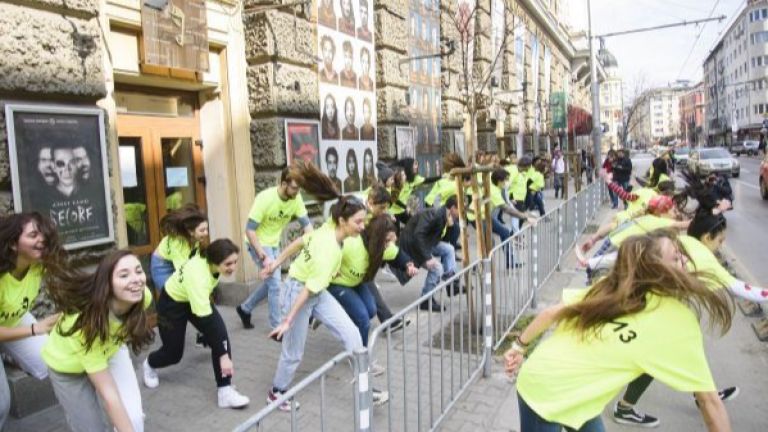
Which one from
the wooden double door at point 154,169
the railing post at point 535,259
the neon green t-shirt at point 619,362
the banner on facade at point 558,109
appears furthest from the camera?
the banner on facade at point 558,109

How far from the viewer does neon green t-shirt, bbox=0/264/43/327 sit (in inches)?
128

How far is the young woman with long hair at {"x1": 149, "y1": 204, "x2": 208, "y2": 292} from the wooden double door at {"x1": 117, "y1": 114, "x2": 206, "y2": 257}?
3.75 feet

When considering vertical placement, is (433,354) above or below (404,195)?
below

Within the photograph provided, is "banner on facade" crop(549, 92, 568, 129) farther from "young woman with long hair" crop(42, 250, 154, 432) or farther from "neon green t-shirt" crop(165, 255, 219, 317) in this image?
"young woman with long hair" crop(42, 250, 154, 432)

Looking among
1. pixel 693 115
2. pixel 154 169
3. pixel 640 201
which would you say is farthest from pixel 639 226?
pixel 693 115

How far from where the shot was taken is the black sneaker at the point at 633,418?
3.95 metres

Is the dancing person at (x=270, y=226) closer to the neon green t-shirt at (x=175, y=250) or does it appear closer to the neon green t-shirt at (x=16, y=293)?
the neon green t-shirt at (x=175, y=250)

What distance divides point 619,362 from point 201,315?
278 centimetres

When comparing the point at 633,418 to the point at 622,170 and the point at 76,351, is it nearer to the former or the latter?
the point at 76,351

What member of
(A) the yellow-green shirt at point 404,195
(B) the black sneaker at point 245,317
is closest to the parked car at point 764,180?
(A) the yellow-green shirt at point 404,195

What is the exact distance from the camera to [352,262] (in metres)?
4.66

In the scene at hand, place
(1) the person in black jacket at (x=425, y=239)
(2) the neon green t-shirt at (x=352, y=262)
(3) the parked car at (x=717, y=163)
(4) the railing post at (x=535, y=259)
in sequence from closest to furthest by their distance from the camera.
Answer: (2) the neon green t-shirt at (x=352, y=262) → (1) the person in black jacket at (x=425, y=239) → (4) the railing post at (x=535, y=259) → (3) the parked car at (x=717, y=163)

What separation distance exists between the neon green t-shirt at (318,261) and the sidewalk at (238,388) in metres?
0.74

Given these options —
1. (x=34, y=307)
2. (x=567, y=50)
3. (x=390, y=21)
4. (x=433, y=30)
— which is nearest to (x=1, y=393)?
(x=34, y=307)
